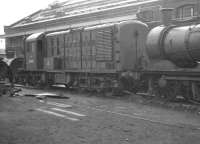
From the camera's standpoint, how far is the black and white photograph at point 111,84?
7.46 metres

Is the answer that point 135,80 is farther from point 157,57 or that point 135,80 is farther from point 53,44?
point 53,44

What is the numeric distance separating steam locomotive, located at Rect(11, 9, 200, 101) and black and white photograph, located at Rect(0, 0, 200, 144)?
0.03 m

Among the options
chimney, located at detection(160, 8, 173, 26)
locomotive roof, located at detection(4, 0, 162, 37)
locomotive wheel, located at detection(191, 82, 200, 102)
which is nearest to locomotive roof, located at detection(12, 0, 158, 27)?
locomotive roof, located at detection(4, 0, 162, 37)

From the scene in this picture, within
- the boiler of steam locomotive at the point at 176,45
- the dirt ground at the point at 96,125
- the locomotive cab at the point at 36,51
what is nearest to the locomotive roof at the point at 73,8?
the locomotive cab at the point at 36,51

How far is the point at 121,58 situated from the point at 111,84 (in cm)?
127

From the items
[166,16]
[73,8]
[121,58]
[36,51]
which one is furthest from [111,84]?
[73,8]

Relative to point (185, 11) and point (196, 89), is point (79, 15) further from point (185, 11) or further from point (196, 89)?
point (196, 89)

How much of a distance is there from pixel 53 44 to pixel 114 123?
11.5 metres

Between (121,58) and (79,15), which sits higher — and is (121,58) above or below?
below

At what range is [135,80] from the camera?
45.6ft

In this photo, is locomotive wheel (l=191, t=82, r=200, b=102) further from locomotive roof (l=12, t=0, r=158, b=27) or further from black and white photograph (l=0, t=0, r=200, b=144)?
locomotive roof (l=12, t=0, r=158, b=27)

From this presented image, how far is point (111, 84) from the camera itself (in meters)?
15.0

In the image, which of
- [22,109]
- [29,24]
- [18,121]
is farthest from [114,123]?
[29,24]

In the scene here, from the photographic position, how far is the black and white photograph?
24.5 feet
